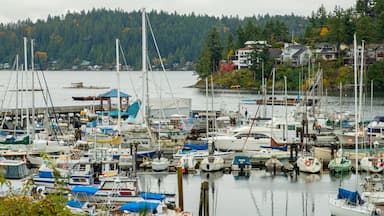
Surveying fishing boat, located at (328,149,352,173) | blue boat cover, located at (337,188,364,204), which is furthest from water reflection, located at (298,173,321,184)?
blue boat cover, located at (337,188,364,204)

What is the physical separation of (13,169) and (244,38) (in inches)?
4348

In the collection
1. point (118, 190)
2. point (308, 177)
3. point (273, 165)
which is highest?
point (118, 190)

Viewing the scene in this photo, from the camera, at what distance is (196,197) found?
3388 cm

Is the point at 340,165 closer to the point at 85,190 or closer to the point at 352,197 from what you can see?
the point at 352,197

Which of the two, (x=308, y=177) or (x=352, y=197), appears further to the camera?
(x=308, y=177)

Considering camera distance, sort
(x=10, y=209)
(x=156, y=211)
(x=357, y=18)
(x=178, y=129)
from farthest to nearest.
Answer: (x=357, y=18) → (x=178, y=129) → (x=156, y=211) → (x=10, y=209)

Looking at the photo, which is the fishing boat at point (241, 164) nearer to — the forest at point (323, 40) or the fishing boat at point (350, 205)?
the fishing boat at point (350, 205)

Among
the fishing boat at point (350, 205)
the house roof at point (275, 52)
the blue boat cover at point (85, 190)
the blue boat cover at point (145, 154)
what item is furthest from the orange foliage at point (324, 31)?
the blue boat cover at point (85, 190)

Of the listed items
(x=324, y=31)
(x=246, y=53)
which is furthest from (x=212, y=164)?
(x=324, y=31)

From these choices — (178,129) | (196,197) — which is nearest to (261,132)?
(178,129)

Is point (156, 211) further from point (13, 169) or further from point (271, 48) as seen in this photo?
point (271, 48)

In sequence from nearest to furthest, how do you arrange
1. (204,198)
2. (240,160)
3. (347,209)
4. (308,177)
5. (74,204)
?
1. (204,198)
2. (74,204)
3. (347,209)
4. (308,177)
5. (240,160)

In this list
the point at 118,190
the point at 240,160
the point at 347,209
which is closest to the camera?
the point at 347,209

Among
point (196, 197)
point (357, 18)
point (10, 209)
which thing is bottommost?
point (196, 197)
